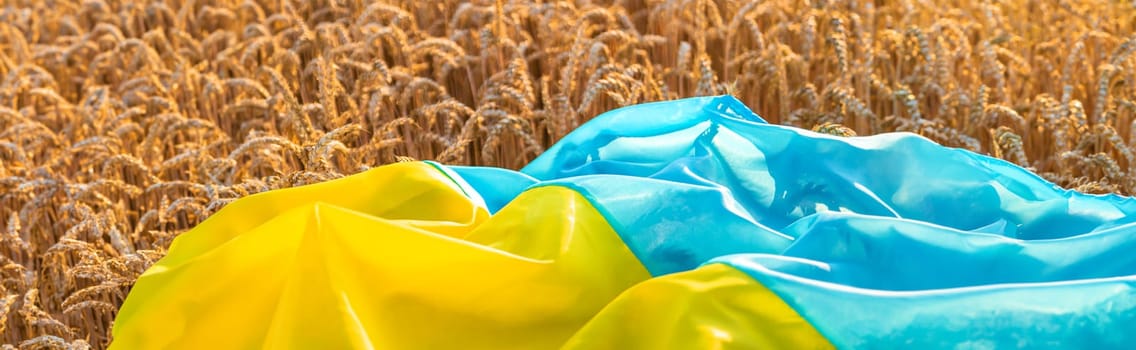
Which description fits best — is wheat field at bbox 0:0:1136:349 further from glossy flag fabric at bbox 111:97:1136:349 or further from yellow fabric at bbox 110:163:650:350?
yellow fabric at bbox 110:163:650:350

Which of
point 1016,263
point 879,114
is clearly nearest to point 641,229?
point 1016,263

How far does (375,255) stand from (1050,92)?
74.4 inches

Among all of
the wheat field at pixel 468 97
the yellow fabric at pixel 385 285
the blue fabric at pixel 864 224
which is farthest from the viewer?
the wheat field at pixel 468 97

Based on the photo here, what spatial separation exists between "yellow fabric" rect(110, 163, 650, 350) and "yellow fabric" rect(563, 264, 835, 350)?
12 centimetres

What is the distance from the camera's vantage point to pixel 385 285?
4.20 feet

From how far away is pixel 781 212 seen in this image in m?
1.57

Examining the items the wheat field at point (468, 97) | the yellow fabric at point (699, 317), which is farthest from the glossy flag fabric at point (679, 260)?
the wheat field at point (468, 97)

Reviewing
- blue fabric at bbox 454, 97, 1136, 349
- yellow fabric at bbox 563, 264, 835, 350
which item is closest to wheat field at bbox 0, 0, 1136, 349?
blue fabric at bbox 454, 97, 1136, 349

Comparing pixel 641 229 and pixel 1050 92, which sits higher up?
pixel 641 229

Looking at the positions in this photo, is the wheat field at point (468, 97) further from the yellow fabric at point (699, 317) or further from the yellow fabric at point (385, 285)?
the yellow fabric at point (699, 317)

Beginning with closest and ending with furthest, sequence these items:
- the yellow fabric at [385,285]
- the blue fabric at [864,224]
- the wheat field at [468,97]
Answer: the blue fabric at [864,224], the yellow fabric at [385,285], the wheat field at [468,97]

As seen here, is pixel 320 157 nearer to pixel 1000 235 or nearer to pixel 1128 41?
pixel 1000 235

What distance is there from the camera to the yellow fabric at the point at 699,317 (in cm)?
112

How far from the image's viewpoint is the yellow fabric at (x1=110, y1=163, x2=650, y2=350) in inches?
49.2
